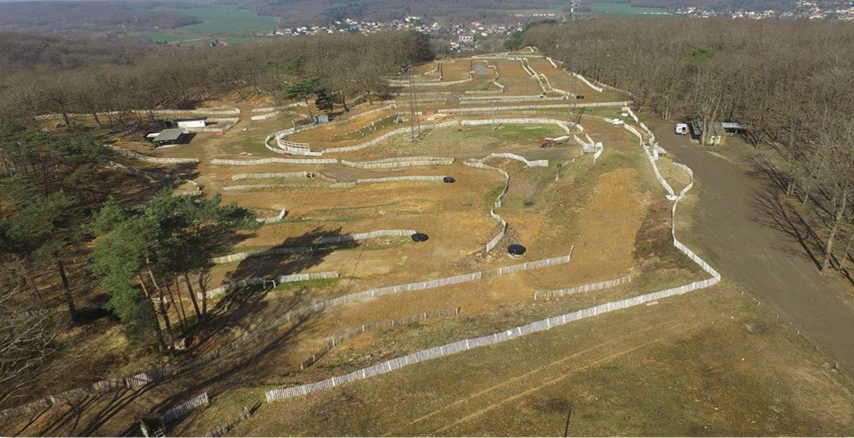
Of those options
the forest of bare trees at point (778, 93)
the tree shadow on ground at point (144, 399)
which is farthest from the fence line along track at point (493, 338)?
the forest of bare trees at point (778, 93)

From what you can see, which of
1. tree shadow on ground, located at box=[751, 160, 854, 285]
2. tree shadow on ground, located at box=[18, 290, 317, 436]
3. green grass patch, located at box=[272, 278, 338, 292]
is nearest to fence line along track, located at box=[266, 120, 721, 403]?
tree shadow on ground, located at box=[18, 290, 317, 436]

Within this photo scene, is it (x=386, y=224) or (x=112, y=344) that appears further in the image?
(x=386, y=224)

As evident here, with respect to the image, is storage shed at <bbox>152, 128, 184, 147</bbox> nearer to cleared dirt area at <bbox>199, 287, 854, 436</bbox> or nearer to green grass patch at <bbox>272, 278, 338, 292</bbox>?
green grass patch at <bbox>272, 278, 338, 292</bbox>

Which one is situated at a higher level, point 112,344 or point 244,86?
point 244,86

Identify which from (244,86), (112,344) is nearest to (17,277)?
(112,344)

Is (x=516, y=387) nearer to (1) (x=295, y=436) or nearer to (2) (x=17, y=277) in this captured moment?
(1) (x=295, y=436)

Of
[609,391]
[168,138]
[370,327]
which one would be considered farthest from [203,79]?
[609,391]

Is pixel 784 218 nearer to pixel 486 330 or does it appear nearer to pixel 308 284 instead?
pixel 486 330
